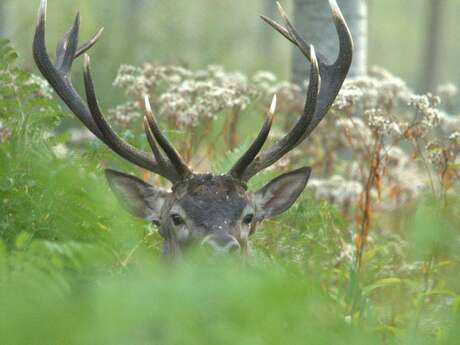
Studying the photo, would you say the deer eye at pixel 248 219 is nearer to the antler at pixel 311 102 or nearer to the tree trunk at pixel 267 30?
the antler at pixel 311 102

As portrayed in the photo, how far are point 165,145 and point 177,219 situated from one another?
393 mm

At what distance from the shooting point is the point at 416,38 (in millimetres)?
46531

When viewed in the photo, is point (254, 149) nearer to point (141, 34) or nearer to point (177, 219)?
point (177, 219)

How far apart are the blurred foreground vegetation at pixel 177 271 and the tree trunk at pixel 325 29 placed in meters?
0.86

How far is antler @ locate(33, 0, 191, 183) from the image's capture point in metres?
5.46

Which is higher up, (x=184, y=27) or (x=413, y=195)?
(x=184, y=27)

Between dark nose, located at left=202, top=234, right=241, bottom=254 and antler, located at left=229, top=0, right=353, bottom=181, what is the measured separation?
2.24ft

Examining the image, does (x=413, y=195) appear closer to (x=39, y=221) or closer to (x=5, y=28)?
(x=39, y=221)

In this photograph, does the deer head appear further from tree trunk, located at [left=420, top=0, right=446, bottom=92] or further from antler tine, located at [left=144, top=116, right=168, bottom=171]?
tree trunk, located at [left=420, top=0, right=446, bottom=92]

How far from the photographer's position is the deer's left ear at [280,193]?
5.82 meters

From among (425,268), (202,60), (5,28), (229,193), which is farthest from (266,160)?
(202,60)

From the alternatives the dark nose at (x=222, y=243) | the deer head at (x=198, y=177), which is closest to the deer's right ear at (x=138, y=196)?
the deer head at (x=198, y=177)

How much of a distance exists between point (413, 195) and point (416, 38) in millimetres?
39426

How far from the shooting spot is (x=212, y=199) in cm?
534
